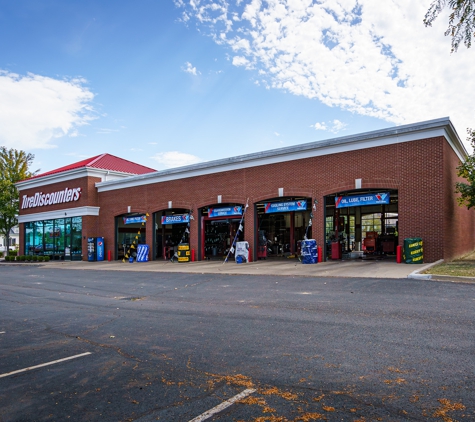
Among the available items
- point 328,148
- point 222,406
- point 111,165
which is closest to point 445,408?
point 222,406

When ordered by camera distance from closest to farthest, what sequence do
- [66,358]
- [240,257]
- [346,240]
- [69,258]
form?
[66,358], [240,257], [346,240], [69,258]

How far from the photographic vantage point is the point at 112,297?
12383mm

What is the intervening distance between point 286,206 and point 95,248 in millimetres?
17732

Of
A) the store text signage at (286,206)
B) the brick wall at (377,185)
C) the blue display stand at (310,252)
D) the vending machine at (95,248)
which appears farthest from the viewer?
the vending machine at (95,248)

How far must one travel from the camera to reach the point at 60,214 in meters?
36.7

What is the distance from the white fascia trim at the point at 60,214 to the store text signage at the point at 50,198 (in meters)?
0.85

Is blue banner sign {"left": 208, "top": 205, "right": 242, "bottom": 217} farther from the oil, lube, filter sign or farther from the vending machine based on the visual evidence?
the vending machine

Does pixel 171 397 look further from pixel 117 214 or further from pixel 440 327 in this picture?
pixel 117 214

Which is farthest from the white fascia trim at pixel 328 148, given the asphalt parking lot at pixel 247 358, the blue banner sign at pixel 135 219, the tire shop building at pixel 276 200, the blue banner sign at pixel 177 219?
the asphalt parking lot at pixel 247 358

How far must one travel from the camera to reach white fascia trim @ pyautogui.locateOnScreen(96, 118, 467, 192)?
1848 centimetres

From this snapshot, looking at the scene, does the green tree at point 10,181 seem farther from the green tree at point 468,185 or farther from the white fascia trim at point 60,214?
the green tree at point 468,185

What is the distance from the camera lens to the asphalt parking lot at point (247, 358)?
13.5 ft

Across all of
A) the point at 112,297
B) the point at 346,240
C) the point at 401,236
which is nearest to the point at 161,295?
the point at 112,297

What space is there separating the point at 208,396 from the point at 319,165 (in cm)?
1859
